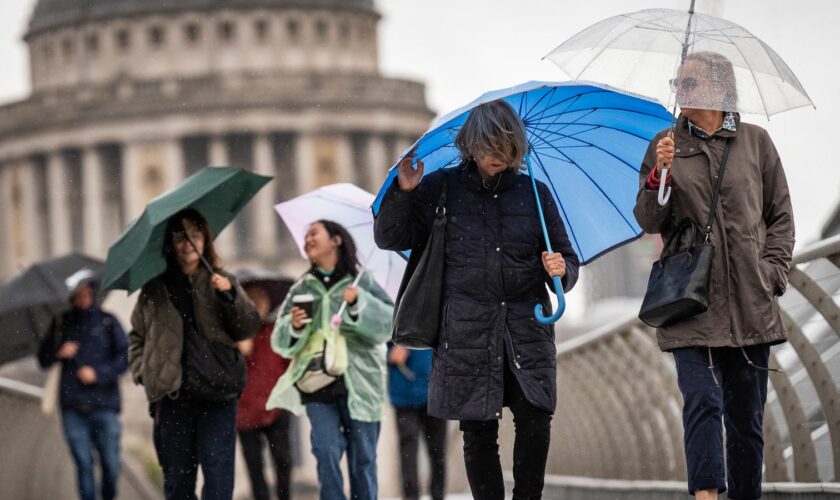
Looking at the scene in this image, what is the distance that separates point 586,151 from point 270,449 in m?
4.37

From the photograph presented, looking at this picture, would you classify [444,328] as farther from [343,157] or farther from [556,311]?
[343,157]

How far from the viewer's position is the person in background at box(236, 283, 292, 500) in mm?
11789

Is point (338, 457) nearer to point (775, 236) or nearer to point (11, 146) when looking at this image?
point (775, 236)

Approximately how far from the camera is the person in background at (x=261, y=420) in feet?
38.7

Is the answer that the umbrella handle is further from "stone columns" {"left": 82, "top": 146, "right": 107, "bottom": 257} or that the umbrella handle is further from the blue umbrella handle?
"stone columns" {"left": 82, "top": 146, "right": 107, "bottom": 257}

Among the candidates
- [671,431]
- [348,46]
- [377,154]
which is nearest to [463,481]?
[671,431]

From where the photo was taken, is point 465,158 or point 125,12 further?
point 125,12

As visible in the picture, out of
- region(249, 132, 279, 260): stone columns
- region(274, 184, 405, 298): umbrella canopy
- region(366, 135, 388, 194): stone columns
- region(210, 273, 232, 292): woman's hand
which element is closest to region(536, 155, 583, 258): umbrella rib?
region(210, 273, 232, 292): woman's hand

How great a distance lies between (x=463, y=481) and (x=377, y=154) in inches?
3050

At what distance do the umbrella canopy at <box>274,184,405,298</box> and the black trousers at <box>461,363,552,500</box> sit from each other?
10.9 ft

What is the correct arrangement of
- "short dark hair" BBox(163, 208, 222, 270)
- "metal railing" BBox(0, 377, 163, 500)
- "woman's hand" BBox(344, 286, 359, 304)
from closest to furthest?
"short dark hair" BBox(163, 208, 222, 270) < "woman's hand" BBox(344, 286, 359, 304) < "metal railing" BBox(0, 377, 163, 500)

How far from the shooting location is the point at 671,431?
1129cm

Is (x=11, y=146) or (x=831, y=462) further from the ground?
(x=11, y=146)

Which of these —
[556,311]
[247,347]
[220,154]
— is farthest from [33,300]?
[220,154]
